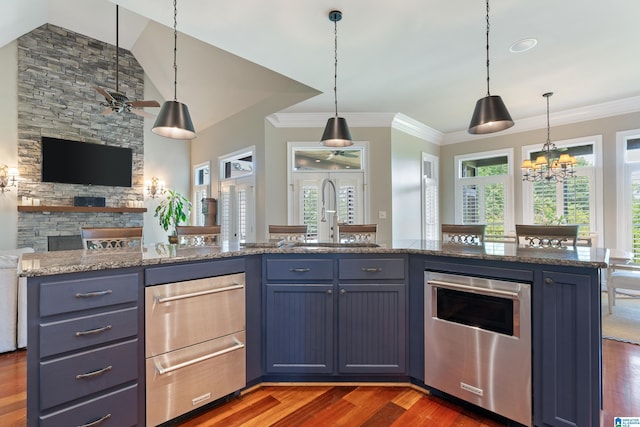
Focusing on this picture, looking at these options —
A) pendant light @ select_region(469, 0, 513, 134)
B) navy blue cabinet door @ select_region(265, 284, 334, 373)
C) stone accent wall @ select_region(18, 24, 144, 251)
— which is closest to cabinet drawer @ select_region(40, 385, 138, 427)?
navy blue cabinet door @ select_region(265, 284, 334, 373)

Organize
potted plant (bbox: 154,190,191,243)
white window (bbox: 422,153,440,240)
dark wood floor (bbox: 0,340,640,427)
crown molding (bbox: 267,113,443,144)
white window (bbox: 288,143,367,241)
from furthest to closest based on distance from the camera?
potted plant (bbox: 154,190,191,243)
white window (bbox: 422,153,440,240)
white window (bbox: 288,143,367,241)
crown molding (bbox: 267,113,443,144)
dark wood floor (bbox: 0,340,640,427)

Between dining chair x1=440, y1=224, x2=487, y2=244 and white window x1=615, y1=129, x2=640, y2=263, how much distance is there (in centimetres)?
347

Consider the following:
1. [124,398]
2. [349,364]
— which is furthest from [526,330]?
[124,398]

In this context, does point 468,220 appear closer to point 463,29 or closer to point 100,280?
point 463,29

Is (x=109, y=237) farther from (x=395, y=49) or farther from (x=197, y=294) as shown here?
(x=395, y=49)

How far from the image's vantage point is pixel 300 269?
217 centimetres

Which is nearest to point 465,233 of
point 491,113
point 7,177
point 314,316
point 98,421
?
point 491,113

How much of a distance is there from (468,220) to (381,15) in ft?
15.4

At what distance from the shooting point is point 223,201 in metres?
6.21

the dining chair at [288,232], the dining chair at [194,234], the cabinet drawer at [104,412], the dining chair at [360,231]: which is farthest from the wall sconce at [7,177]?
the dining chair at [360,231]

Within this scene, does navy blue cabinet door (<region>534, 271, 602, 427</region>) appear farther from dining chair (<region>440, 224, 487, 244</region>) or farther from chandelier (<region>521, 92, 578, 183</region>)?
chandelier (<region>521, 92, 578, 183</region>)

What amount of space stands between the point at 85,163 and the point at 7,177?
3.66ft

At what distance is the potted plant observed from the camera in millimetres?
6492

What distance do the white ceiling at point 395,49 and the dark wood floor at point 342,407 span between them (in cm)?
290
